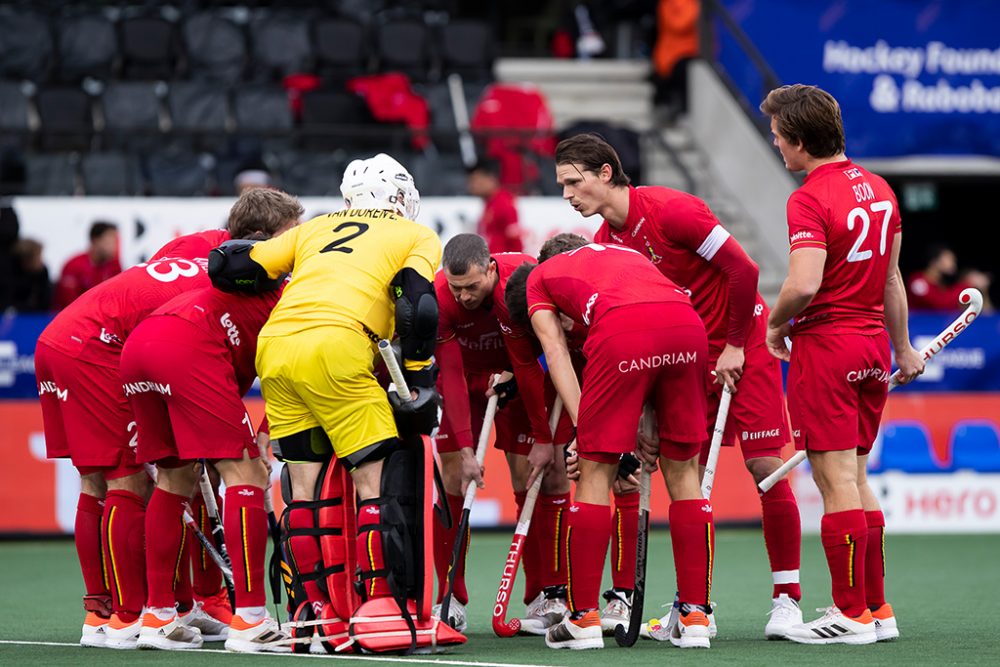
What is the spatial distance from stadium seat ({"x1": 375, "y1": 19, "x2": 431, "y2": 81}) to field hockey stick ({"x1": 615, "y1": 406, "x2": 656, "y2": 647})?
9655 millimetres

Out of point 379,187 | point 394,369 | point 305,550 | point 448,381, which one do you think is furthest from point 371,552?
point 379,187

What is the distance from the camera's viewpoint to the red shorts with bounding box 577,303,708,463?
235 inches

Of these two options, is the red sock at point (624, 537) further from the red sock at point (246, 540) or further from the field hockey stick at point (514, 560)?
the red sock at point (246, 540)

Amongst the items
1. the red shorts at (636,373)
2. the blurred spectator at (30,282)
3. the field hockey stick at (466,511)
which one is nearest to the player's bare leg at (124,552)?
the field hockey stick at (466,511)

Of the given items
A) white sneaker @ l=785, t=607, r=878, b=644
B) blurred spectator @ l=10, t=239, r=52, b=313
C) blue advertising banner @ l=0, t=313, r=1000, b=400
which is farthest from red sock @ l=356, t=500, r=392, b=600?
blue advertising banner @ l=0, t=313, r=1000, b=400

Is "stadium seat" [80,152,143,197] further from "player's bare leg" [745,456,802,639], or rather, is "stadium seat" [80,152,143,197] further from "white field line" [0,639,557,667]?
"player's bare leg" [745,456,802,639]

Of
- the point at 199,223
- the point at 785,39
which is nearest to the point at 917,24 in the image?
the point at 785,39

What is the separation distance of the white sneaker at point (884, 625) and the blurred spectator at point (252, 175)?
6975mm

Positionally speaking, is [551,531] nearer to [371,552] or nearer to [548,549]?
[548,549]

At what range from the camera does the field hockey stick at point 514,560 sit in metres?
6.61

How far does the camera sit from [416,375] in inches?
239

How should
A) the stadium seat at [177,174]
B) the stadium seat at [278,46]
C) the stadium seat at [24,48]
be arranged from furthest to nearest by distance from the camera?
the stadium seat at [278,46] < the stadium seat at [24,48] < the stadium seat at [177,174]

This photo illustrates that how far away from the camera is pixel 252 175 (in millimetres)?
12727

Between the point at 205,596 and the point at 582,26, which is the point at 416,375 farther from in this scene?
the point at 582,26
